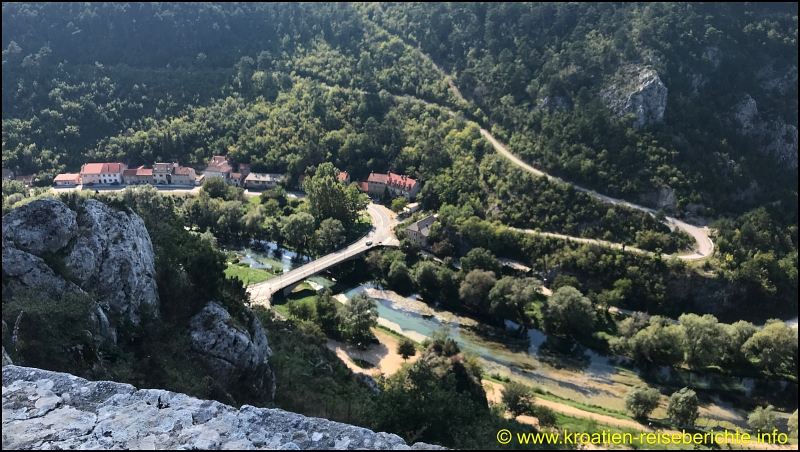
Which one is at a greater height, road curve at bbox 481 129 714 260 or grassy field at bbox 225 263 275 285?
road curve at bbox 481 129 714 260

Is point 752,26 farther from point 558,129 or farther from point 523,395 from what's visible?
point 523,395

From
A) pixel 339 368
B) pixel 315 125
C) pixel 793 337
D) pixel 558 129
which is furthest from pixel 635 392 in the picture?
pixel 315 125

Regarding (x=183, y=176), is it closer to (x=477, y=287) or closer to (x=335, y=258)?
(x=335, y=258)

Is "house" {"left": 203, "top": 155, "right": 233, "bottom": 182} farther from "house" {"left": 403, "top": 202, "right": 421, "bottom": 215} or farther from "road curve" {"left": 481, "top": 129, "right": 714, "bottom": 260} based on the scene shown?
"road curve" {"left": 481, "top": 129, "right": 714, "bottom": 260}

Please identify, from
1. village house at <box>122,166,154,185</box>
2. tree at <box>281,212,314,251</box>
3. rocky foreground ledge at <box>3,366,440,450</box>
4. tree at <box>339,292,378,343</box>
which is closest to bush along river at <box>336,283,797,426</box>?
tree at <box>339,292,378,343</box>

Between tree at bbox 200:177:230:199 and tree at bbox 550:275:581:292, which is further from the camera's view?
tree at bbox 200:177:230:199

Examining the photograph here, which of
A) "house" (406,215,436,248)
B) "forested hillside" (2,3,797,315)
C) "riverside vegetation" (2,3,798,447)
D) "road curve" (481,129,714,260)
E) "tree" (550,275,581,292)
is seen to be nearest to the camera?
"riverside vegetation" (2,3,798,447)

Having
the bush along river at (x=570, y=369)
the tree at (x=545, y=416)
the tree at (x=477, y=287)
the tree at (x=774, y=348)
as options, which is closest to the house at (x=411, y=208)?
the tree at (x=477, y=287)
